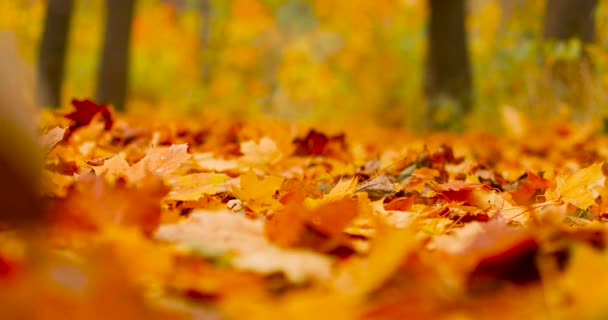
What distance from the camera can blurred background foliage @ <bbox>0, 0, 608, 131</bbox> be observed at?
591cm

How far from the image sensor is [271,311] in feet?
1.69

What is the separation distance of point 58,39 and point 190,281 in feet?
19.1

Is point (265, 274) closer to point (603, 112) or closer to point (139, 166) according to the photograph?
point (139, 166)

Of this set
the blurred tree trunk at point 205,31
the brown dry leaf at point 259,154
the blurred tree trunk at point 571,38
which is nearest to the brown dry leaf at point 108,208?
the brown dry leaf at point 259,154

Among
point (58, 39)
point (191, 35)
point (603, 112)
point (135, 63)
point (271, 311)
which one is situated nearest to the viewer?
point (271, 311)

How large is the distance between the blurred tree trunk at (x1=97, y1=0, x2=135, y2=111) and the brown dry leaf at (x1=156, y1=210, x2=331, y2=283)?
6.41 m

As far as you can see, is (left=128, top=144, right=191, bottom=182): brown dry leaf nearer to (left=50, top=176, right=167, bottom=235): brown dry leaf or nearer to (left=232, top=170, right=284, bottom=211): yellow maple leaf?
(left=232, top=170, right=284, bottom=211): yellow maple leaf

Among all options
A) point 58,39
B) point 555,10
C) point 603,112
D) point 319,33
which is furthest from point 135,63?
point 603,112

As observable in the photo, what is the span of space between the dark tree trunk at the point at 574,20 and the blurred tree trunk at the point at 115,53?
4.00 meters

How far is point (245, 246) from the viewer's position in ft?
2.36

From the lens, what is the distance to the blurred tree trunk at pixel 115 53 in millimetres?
6965

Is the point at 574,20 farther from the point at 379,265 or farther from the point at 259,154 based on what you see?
the point at 379,265

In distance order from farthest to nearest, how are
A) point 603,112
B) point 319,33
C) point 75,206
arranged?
point 319,33, point 603,112, point 75,206

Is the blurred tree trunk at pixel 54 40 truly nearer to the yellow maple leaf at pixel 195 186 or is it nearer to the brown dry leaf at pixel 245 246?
the yellow maple leaf at pixel 195 186
